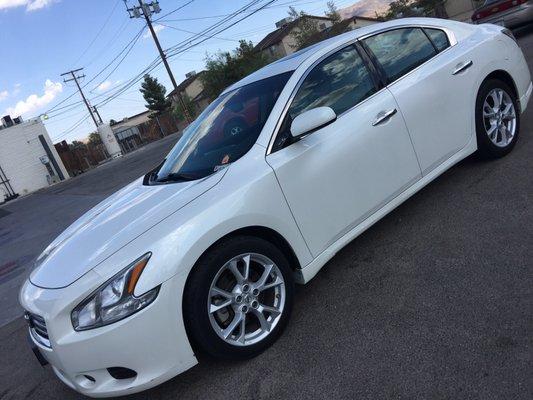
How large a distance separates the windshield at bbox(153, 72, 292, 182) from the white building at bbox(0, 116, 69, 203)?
3187cm

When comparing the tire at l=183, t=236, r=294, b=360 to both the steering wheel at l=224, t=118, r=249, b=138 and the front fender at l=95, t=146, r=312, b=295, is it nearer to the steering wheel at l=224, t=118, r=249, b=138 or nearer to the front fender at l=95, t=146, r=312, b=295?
the front fender at l=95, t=146, r=312, b=295

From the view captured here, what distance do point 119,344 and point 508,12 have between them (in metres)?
14.1

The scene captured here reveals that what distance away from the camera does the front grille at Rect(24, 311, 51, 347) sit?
262 centimetres

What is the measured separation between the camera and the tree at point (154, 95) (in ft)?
241

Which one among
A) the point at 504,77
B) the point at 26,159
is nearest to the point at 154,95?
the point at 26,159

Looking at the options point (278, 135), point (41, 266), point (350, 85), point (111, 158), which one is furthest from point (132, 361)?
point (111, 158)

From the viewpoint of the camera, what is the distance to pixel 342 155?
3244 mm

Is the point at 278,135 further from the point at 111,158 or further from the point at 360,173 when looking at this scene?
the point at 111,158

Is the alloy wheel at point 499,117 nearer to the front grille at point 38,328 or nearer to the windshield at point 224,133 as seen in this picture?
the windshield at point 224,133

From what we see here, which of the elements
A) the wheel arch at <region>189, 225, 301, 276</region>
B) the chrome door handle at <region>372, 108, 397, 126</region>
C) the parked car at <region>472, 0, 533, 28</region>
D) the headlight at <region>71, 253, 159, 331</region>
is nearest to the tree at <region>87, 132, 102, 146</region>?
the parked car at <region>472, 0, 533, 28</region>

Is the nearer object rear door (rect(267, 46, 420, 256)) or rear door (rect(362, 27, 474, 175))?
rear door (rect(267, 46, 420, 256))

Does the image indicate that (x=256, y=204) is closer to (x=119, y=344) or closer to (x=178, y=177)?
(x=178, y=177)

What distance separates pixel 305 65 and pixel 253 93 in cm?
46

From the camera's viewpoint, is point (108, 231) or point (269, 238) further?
point (269, 238)
